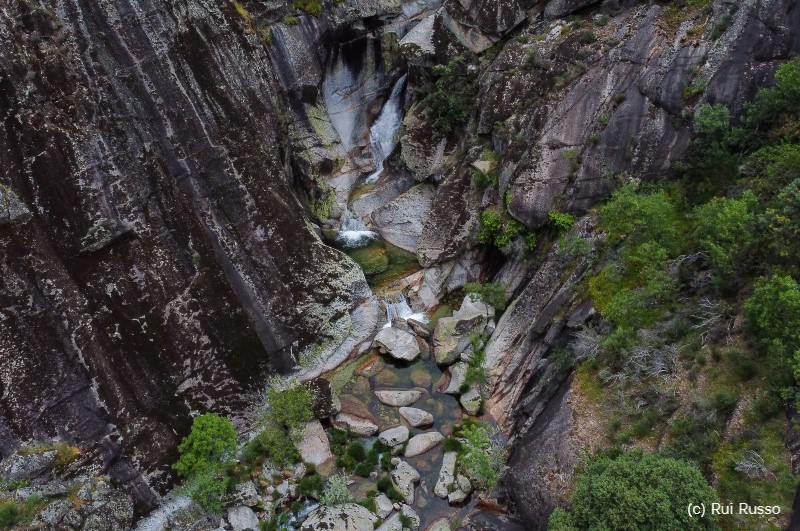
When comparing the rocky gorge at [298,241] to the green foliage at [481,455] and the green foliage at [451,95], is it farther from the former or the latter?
the green foliage at [481,455]

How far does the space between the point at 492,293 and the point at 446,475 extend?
8834mm

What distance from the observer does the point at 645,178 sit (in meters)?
23.3

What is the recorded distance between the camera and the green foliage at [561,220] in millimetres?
24062

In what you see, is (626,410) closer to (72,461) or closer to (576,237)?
(576,237)

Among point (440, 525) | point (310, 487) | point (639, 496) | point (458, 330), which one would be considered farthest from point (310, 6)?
point (639, 496)

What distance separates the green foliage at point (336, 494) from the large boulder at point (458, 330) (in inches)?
304

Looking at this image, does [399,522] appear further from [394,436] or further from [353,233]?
[353,233]

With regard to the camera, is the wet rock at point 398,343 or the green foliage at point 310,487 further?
the wet rock at point 398,343

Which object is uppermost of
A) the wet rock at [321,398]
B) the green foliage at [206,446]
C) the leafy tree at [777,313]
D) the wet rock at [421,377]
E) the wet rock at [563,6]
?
the wet rock at [563,6]

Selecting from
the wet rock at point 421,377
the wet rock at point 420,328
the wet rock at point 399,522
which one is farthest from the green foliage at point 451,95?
the wet rock at point 399,522

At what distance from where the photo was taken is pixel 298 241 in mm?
26469

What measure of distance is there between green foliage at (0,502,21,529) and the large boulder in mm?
17224

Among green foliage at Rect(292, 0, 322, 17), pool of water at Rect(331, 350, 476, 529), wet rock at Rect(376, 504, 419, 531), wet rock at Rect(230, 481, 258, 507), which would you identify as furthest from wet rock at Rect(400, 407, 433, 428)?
green foliage at Rect(292, 0, 322, 17)

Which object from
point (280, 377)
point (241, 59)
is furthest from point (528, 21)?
point (280, 377)
